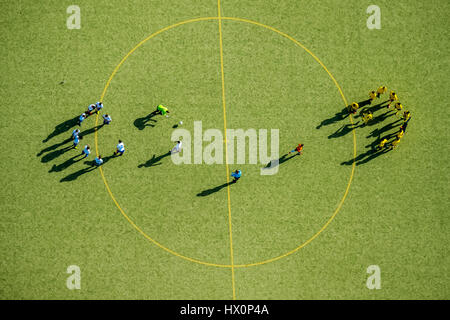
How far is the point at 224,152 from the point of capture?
973 inches

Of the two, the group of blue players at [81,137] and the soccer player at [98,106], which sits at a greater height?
the soccer player at [98,106]

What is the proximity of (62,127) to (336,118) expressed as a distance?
17.7 meters

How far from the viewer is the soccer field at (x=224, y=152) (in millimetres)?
23859

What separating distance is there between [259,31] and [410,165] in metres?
13.2

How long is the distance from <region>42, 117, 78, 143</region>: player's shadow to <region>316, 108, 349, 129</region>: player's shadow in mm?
15802

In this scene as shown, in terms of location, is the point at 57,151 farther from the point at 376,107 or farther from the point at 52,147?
the point at 376,107

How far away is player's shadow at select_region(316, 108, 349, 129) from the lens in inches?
989

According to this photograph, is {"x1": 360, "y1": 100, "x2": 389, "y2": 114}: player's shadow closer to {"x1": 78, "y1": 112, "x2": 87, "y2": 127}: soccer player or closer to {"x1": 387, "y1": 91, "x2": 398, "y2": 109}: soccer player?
{"x1": 387, "y1": 91, "x2": 398, "y2": 109}: soccer player

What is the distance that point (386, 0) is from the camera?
2622 cm

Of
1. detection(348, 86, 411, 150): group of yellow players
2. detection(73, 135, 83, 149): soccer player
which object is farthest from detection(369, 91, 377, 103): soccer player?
detection(73, 135, 83, 149): soccer player

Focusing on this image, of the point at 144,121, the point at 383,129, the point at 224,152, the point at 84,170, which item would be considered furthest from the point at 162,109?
the point at 383,129

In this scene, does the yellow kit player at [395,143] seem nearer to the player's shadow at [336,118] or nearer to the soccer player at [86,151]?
the player's shadow at [336,118]

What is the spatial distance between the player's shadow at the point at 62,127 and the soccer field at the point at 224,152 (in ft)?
0.31

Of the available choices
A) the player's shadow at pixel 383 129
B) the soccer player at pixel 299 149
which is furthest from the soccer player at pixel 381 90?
the soccer player at pixel 299 149
